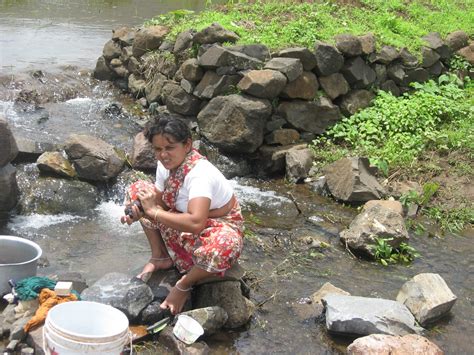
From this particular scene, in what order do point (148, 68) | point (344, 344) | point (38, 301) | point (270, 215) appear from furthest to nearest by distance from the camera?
point (148, 68), point (270, 215), point (344, 344), point (38, 301)

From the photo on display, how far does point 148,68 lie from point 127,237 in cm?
420

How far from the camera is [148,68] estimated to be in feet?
30.8

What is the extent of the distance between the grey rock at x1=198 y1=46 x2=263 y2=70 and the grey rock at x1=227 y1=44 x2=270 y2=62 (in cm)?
10

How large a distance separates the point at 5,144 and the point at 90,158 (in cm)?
109

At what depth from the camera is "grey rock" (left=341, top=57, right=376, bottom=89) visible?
845 cm

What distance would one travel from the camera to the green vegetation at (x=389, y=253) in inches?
227

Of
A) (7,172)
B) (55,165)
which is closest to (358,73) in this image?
(55,165)

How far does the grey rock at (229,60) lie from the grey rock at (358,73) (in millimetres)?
1348

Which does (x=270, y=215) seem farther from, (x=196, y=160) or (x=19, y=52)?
(x=19, y=52)

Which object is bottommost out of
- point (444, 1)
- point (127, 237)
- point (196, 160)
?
point (127, 237)

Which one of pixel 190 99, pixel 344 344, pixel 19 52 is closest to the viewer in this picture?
pixel 344 344

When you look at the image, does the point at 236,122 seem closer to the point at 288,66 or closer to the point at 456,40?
the point at 288,66

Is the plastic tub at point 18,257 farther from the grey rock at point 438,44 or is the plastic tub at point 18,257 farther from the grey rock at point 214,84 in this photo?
the grey rock at point 438,44

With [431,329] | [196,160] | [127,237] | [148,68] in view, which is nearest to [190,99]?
[148,68]
